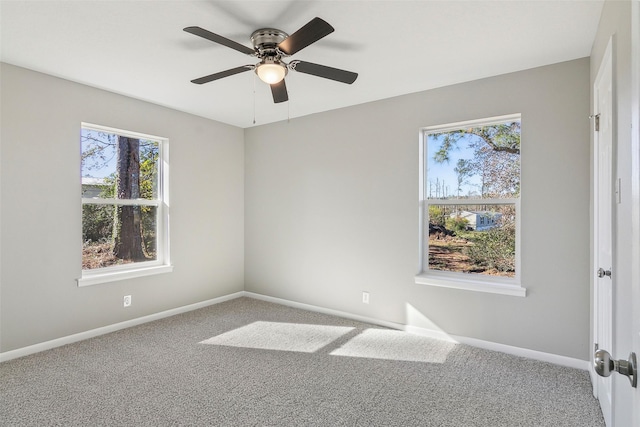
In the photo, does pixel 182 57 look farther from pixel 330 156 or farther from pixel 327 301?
A: pixel 327 301

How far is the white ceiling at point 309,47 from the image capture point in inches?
83.0

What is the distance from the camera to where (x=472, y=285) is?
3.21m

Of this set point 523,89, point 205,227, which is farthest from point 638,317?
point 205,227

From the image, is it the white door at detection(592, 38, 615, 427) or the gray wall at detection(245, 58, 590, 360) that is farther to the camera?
the gray wall at detection(245, 58, 590, 360)

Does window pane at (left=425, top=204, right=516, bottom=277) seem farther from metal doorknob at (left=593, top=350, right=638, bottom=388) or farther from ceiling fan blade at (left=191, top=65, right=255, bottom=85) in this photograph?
metal doorknob at (left=593, top=350, right=638, bottom=388)

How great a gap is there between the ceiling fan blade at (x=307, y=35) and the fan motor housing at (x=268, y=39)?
19 cm

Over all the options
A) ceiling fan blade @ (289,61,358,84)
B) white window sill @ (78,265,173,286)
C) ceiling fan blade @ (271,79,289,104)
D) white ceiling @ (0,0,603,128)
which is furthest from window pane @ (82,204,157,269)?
ceiling fan blade @ (289,61,358,84)

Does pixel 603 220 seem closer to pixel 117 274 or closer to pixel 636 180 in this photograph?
pixel 636 180

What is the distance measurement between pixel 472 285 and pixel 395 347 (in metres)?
0.91

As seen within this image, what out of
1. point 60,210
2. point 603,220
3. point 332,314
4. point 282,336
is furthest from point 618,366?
point 60,210

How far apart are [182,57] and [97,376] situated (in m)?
2.54

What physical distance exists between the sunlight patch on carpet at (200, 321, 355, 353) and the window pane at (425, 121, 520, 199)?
1777 millimetres

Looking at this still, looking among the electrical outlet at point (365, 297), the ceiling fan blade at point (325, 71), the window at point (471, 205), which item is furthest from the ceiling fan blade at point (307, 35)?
the electrical outlet at point (365, 297)

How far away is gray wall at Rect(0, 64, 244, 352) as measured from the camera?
293 centimetres
